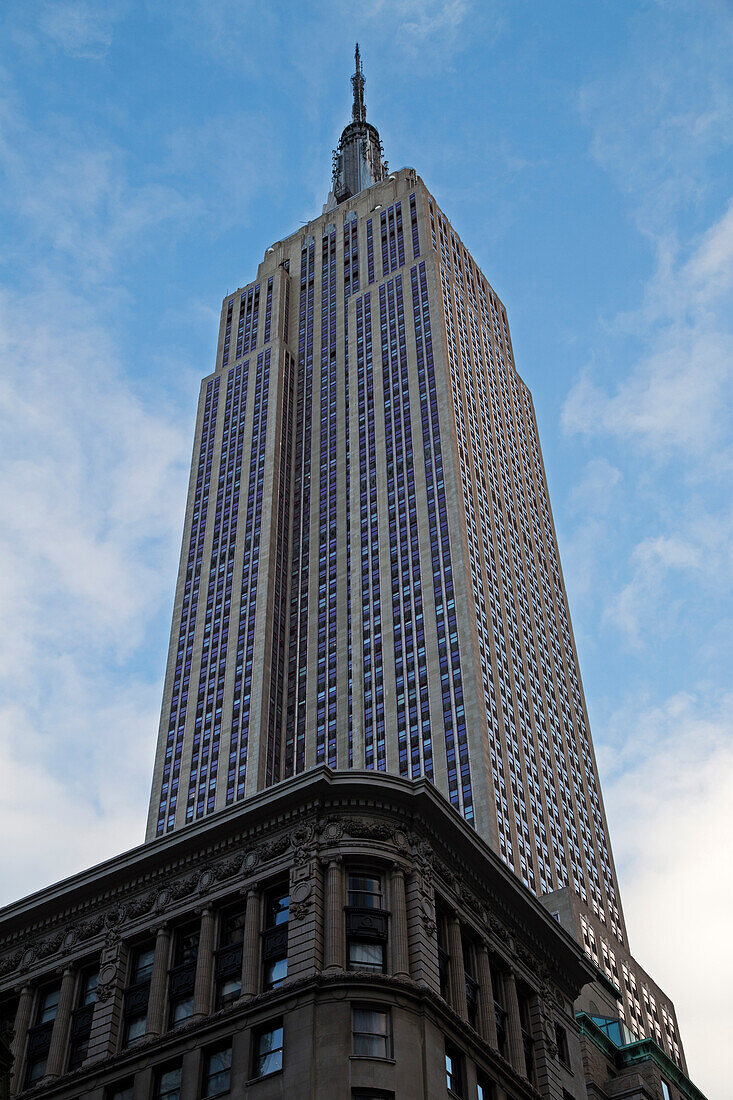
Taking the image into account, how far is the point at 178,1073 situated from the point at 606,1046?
39894 mm

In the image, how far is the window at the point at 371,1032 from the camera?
178 ft

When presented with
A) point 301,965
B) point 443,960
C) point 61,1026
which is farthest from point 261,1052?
point 61,1026

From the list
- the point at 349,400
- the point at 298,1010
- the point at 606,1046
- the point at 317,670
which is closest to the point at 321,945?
the point at 298,1010

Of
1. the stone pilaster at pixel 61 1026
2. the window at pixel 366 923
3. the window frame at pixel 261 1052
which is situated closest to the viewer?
the window frame at pixel 261 1052

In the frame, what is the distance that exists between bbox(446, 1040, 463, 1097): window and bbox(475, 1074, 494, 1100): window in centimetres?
173

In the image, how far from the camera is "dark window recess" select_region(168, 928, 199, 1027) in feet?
198

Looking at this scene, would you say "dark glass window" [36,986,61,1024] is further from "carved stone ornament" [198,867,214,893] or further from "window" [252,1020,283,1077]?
"window" [252,1020,283,1077]

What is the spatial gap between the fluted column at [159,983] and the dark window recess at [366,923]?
386 inches

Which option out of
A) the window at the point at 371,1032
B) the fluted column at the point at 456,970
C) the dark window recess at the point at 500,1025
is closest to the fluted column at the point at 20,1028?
the window at the point at 371,1032

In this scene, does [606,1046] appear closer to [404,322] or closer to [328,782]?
[328,782]

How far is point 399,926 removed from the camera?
5891 centimetres

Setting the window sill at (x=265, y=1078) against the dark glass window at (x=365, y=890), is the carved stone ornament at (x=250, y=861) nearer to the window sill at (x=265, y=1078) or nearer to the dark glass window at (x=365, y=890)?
the dark glass window at (x=365, y=890)

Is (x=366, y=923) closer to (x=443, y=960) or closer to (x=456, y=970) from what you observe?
(x=443, y=960)

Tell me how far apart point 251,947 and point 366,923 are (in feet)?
17.7
